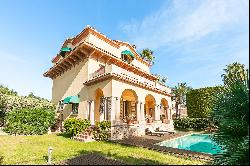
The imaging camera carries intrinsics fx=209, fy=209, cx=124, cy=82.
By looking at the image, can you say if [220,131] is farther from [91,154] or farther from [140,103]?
[140,103]

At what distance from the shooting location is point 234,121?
6660 mm

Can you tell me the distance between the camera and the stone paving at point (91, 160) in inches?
397

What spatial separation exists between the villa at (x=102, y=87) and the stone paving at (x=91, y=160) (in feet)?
22.4

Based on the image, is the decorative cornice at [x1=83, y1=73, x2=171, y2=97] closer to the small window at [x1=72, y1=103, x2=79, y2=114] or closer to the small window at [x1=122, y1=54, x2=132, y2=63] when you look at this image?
the small window at [x1=72, y1=103, x2=79, y2=114]

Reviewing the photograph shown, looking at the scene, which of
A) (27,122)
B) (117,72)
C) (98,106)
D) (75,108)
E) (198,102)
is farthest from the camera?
(198,102)

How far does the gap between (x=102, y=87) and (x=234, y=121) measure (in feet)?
48.5

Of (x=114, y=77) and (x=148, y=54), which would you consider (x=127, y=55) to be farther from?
(x=148, y=54)

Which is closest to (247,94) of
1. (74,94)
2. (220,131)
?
(220,131)

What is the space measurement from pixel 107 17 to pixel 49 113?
12651 mm

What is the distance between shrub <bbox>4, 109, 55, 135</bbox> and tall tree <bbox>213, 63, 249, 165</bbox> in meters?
20.0

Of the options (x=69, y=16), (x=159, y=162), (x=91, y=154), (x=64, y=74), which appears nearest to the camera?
(x=159, y=162)

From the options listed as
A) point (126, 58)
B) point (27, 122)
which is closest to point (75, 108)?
point (27, 122)

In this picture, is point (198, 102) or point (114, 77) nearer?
point (114, 77)

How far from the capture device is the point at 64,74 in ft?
93.7
